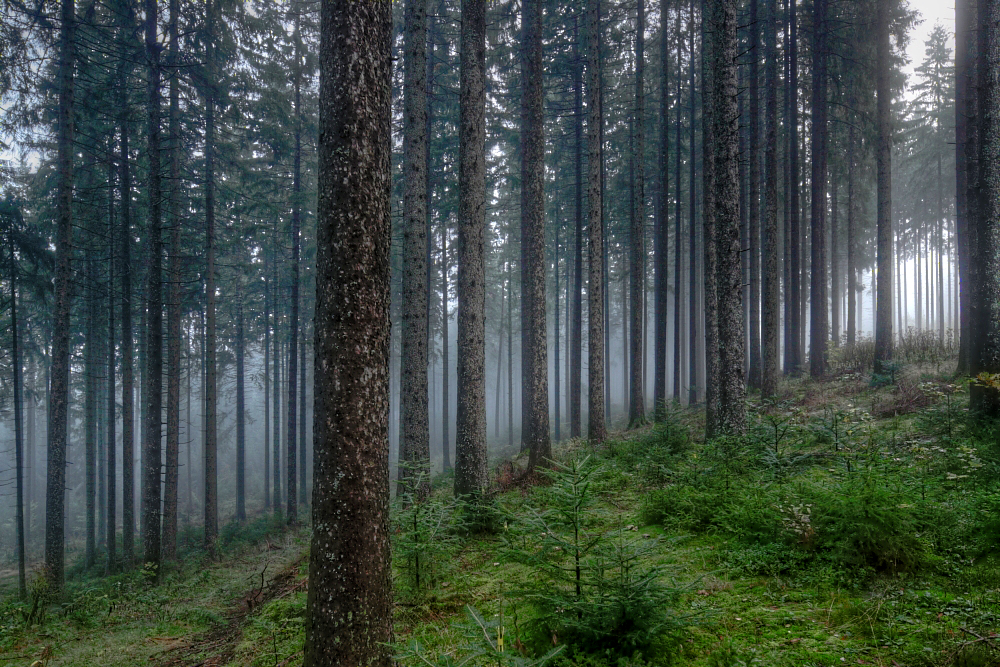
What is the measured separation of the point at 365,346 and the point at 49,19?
50.4 feet

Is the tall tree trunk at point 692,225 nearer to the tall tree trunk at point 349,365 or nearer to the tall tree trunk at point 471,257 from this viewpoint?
the tall tree trunk at point 471,257

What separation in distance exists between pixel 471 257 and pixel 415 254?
2372mm

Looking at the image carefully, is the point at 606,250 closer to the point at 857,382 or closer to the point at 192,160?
the point at 857,382

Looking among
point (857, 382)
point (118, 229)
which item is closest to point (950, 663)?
point (857, 382)

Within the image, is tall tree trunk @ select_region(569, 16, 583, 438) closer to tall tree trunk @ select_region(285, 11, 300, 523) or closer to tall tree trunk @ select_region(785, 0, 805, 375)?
tall tree trunk @ select_region(785, 0, 805, 375)

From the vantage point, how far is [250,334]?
26484 mm

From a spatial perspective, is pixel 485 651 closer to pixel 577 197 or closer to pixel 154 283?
pixel 154 283

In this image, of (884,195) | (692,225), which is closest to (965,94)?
(884,195)

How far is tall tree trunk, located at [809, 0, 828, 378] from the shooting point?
1728 cm

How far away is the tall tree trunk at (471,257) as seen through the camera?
8.73 metres

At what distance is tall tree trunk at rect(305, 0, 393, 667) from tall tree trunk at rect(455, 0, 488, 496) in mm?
4577

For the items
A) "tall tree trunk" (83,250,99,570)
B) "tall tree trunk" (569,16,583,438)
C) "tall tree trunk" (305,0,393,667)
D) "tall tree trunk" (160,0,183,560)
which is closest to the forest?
"tall tree trunk" (305,0,393,667)

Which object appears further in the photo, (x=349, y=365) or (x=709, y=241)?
(x=709, y=241)

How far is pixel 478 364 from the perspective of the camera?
8.92m
